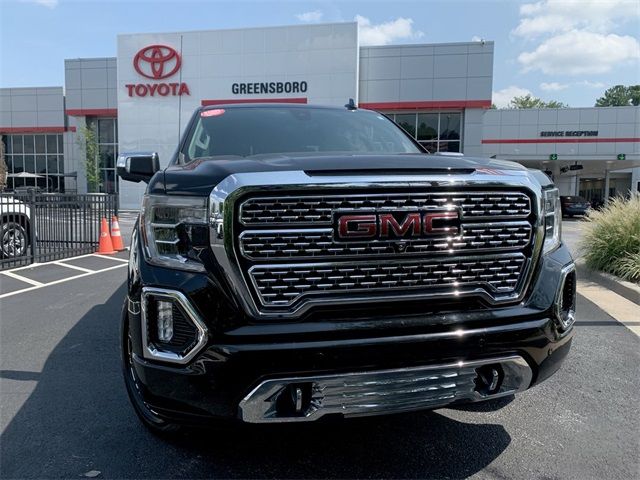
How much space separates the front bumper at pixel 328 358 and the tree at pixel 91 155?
119ft

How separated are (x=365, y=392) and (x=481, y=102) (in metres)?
29.3

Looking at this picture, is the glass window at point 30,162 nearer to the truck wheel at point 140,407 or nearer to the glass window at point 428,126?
the glass window at point 428,126

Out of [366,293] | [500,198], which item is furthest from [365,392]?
[500,198]

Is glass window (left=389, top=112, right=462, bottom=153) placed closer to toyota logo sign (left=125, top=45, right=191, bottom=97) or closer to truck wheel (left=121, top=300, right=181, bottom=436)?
toyota logo sign (left=125, top=45, right=191, bottom=97)

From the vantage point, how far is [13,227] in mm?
9344

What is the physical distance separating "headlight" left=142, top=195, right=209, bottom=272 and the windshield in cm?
115

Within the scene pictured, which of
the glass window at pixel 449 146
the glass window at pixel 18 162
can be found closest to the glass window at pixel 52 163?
the glass window at pixel 18 162

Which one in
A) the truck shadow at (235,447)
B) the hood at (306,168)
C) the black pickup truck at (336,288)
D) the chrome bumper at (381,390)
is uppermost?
the hood at (306,168)

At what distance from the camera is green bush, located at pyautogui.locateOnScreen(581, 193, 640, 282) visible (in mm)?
7322

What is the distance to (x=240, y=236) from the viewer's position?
81.3 inches

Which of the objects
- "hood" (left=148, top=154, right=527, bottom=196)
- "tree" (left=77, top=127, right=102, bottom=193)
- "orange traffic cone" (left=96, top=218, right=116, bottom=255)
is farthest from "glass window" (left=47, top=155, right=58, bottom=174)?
"hood" (left=148, top=154, right=527, bottom=196)

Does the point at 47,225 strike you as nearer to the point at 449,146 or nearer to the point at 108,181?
the point at 449,146

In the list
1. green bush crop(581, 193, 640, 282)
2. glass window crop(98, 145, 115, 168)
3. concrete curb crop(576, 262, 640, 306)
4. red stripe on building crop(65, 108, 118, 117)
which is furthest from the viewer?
glass window crop(98, 145, 115, 168)

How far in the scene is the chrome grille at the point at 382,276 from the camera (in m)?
2.09
